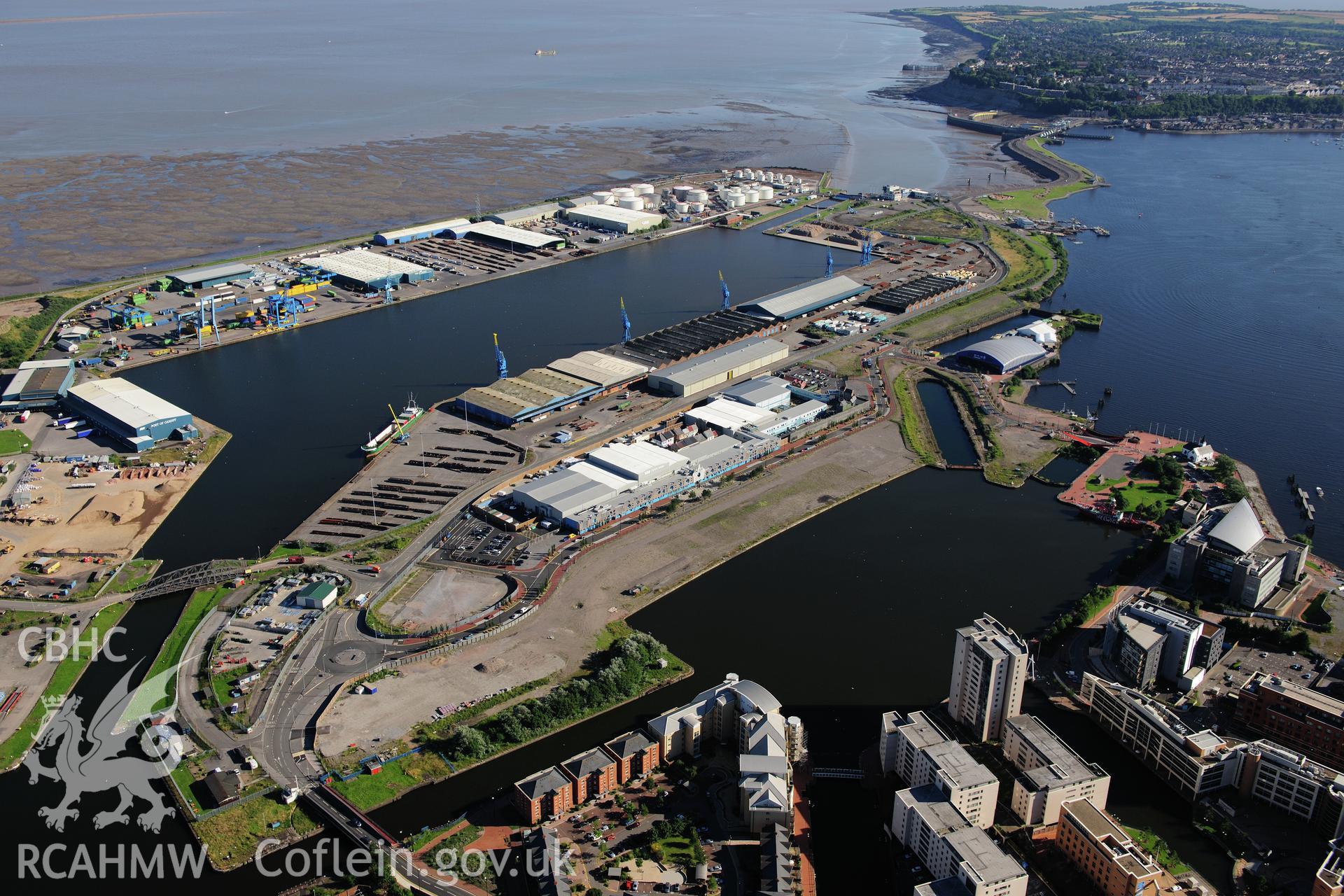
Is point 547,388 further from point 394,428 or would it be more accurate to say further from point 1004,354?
point 1004,354

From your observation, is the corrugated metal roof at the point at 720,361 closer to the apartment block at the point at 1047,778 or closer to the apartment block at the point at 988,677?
the apartment block at the point at 988,677

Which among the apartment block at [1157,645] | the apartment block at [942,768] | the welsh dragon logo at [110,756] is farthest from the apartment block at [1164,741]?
the welsh dragon logo at [110,756]

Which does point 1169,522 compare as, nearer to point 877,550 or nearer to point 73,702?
point 877,550

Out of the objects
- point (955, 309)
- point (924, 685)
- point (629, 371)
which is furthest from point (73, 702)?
point (955, 309)

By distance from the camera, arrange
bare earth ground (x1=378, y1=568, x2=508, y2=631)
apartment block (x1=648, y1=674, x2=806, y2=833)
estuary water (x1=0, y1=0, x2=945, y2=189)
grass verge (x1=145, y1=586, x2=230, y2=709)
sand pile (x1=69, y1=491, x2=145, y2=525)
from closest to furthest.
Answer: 1. apartment block (x1=648, y1=674, x2=806, y2=833)
2. grass verge (x1=145, y1=586, x2=230, y2=709)
3. bare earth ground (x1=378, y1=568, x2=508, y2=631)
4. sand pile (x1=69, y1=491, x2=145, y2=525)
5. estuary water (x1=0, y1=0, x2=945, y2=189)

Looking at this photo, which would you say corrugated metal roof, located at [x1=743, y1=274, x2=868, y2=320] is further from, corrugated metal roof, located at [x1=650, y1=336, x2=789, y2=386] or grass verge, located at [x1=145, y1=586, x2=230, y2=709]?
grass verge, located at [x1=145, y1=586, x2=230, y2=709]

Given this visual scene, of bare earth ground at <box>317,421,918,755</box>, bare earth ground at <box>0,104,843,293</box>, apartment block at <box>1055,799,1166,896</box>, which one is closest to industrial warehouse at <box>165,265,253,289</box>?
bare earth ground at <box>0,104,843,293</box>
